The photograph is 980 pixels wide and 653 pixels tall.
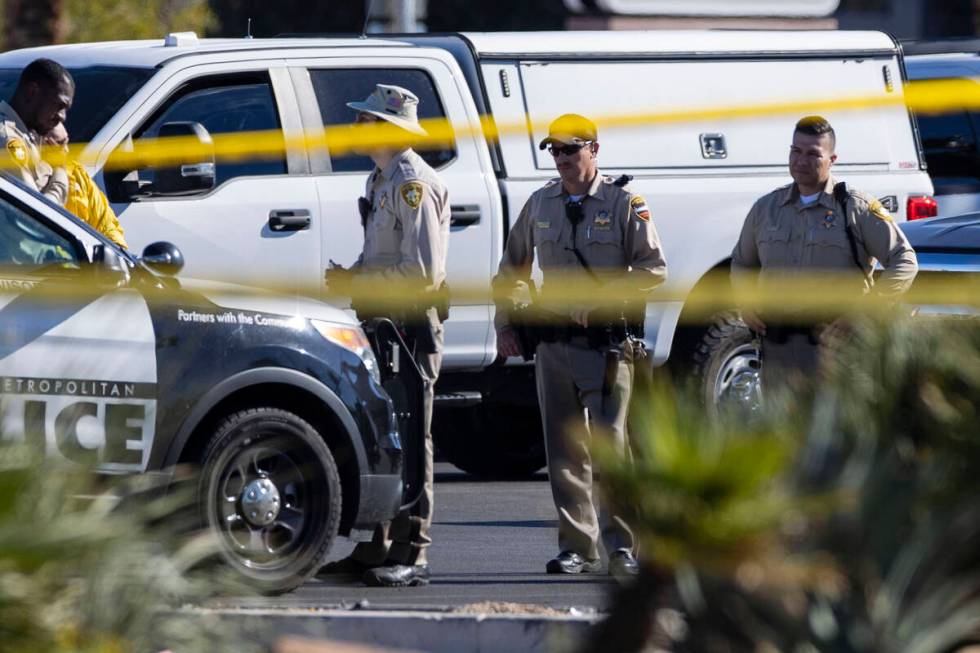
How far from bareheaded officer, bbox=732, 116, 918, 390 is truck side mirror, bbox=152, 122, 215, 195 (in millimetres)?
2811

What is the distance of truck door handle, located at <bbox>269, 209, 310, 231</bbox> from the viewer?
9.12 metres

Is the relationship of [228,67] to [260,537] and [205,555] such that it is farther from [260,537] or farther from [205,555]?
A: [205,555]

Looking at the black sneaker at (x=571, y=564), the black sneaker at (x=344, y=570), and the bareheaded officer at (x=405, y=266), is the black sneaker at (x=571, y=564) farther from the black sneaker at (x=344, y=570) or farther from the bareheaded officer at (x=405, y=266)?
the black sneaker at (x=344, y=570)

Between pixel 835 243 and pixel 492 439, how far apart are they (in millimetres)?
4137

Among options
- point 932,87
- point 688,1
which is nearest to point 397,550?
point 932,87

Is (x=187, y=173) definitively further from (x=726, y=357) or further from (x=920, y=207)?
(x=920, y=207)

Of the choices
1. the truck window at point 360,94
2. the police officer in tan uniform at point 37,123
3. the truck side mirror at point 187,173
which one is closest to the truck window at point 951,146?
the truck window at point 360,94

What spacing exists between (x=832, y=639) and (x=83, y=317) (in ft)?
13.9

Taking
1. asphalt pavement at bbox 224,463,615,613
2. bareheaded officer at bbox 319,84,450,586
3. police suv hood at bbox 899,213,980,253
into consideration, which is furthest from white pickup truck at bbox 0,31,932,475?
bareheaded officer at bbox 319,84,450,586

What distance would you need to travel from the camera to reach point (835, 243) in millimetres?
7270

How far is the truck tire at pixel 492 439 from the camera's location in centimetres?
1102

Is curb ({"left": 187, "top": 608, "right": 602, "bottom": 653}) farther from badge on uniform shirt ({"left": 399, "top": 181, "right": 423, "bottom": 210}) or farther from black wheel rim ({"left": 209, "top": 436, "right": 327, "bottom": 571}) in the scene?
badge on uniform shirt ({"left": 399, "top": 181, "right": 423, "bottom": 210})

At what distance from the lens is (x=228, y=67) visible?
30.6 feet

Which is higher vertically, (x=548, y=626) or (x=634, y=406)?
(x=634, y=406)
